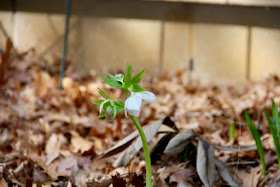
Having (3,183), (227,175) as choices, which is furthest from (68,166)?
(227,175)

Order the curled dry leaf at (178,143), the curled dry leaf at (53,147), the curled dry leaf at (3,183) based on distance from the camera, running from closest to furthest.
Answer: the curled dry leaf at (3,183) → the curled dry leaf at (178,143) → the curled dry leaf at (53,147)

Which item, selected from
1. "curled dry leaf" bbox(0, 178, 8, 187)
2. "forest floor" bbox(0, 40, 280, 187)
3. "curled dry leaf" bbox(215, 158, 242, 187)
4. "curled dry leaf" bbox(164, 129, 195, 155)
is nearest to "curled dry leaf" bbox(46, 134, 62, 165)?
"forest floor" bbox(0, 40, 280, 187)

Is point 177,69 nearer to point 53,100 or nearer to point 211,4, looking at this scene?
point 211,4

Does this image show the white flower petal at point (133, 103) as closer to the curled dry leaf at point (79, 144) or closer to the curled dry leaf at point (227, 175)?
the curled dry leaf at point (227, 175)

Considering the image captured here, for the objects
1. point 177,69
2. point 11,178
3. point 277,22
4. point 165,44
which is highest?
point 277,22

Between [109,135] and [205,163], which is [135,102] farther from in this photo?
[109,135]

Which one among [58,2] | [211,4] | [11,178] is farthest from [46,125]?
[211,4]

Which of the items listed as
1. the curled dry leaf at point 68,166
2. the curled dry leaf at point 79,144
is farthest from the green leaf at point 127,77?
the curled dry leaf at point 79,144
